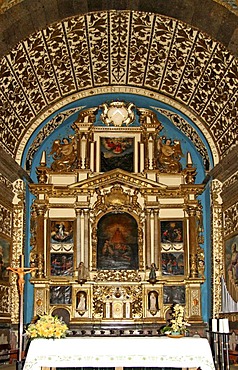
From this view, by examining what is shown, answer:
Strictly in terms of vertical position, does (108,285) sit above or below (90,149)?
below

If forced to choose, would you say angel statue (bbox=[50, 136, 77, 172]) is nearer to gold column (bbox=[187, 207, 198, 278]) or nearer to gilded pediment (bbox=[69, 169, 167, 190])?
gilded pediment (bbox=[69, 169, 167, 190])

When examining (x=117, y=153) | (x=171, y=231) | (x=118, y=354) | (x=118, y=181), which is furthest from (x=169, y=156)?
(x=118, y=354)

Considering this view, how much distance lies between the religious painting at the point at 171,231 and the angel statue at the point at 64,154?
3.39 meters

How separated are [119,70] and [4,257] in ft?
20.2

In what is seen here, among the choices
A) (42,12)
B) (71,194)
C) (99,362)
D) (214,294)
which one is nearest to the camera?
(99,362)

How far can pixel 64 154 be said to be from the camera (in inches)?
788

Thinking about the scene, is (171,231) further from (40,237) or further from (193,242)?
(40,237)

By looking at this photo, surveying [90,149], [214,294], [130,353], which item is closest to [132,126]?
[90,149]

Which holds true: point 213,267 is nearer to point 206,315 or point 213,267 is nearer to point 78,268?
point 206,315

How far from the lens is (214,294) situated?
715 inches

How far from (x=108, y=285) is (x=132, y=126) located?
198 inches

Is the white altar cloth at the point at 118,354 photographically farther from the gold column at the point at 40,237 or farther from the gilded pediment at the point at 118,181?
the gilded pediment at the point at 118,181

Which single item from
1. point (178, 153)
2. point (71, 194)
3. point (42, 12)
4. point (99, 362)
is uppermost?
point (42, 12)

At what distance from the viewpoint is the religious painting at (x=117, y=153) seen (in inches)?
780
